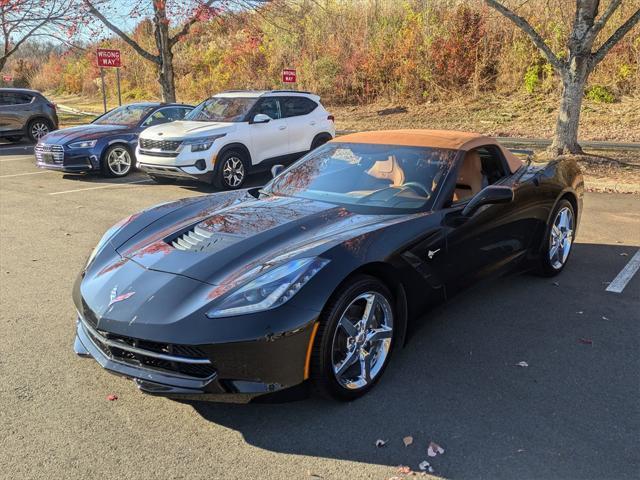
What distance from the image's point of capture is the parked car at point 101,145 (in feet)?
35.4

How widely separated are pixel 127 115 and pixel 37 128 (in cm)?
677

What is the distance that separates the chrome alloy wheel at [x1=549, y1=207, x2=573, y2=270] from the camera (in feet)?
16.8

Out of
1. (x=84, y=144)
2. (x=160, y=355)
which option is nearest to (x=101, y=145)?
(x=84, y=144)

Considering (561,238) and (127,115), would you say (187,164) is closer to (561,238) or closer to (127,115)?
(127,115)

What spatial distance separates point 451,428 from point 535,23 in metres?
22.1

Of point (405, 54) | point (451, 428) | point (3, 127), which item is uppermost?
point (405, 54)

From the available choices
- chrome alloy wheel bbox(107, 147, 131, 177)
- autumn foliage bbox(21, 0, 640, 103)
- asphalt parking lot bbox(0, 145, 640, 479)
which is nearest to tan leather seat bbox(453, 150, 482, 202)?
asphalt parking lot bbox(0, 145, 640, 479)

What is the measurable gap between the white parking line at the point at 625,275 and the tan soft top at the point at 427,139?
136 centimetres

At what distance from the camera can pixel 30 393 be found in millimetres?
3254

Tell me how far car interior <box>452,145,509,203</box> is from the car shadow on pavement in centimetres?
95

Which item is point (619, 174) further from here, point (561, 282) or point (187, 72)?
point (187, 72)

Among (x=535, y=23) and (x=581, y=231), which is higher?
(x=535, y=23)

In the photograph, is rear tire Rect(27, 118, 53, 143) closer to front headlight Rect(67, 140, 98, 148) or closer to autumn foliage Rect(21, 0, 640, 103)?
autumn foliage Rect(21, 0, 640, 103)

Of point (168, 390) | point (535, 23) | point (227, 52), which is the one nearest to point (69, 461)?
point (168, 390)
